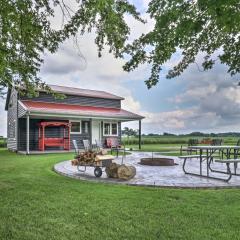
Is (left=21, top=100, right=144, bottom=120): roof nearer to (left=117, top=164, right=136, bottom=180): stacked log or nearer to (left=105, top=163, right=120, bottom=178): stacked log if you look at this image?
(left=105, top=163, right=120, bottom=178): stacked log

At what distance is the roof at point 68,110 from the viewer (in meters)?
20.0

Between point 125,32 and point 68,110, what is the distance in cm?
1670

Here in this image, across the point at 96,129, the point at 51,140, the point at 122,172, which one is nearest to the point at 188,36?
the point at 122,172

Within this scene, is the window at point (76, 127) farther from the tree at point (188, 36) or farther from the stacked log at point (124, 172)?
the tree at point (188, 36)

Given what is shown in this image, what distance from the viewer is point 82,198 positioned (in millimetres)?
6250

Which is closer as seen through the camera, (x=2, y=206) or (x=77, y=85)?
(x=2, y=206)

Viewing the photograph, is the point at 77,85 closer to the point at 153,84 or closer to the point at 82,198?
the point at 82,198

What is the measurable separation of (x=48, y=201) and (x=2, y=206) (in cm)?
82

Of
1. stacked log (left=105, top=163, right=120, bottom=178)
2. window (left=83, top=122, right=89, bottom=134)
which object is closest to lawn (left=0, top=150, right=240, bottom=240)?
stacked log (left=105, top=163, right=120, bottom=178)

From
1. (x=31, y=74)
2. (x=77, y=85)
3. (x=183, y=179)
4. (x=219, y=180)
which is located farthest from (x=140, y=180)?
(x=77, y=85)

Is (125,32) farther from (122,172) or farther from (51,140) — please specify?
(51,140)

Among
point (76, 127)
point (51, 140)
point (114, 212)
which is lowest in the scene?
point (114, 212)

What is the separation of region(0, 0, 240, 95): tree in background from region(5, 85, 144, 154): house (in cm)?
1213

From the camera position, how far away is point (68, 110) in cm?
2211
